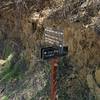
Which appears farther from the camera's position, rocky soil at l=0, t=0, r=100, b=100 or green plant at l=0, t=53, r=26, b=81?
green plant at l=0, t=53, r=26, b=81

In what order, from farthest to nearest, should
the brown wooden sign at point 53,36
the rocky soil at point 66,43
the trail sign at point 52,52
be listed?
1. the brown wooden sign at point 53,36
2. the rocky soil at point 66,43
3. the trail sign at point 52,52

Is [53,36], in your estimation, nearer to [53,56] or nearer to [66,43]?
[66,43]

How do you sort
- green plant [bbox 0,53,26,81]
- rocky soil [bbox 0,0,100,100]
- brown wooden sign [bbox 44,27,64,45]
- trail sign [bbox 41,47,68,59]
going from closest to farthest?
trail sign [bbox 41,47,68,59], rocky soil [bbox 0,0,100,100], brown wooden sign [bbox 44,27,64,45], green plant [bbox 0,53,26,81]

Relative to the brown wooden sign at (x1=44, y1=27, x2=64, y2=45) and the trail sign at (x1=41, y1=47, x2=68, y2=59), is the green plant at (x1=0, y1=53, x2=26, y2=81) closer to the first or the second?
the brown wooden sign at (x1=44, y1=27, x2=64, y2=45)

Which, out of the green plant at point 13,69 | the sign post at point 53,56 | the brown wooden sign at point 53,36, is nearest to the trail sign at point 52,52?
the sign post at point 53,56

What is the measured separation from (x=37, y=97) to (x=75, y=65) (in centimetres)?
96

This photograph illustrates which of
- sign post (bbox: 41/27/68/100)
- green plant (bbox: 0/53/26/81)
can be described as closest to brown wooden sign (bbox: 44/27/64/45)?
sign post (bbox: 41/27/68/100)

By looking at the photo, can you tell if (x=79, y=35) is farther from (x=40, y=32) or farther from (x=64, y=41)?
(x=40, y=32)

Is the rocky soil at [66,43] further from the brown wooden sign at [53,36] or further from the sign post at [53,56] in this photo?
the sign post at [53,56]

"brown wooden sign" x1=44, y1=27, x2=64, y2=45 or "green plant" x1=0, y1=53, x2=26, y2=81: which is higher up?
"brown wooden sign" x1=44, y1=27, x2=64, y2=45

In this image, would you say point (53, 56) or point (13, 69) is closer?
point (53, 56)

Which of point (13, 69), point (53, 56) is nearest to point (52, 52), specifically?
point (53, 56)

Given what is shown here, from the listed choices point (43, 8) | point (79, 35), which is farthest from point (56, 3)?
point (79, 35)

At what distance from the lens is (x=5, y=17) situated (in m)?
8.82
